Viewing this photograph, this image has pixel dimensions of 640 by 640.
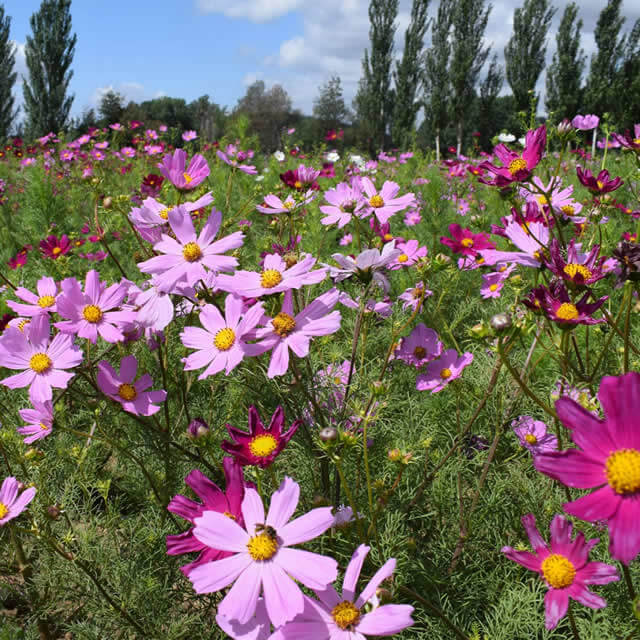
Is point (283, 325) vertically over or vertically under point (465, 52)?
under

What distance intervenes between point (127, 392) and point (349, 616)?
64 centimetres

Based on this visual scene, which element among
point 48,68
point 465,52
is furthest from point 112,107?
point 465,52

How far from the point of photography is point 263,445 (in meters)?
0.74

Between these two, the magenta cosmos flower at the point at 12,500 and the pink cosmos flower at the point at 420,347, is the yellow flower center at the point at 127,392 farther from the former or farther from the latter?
the pink cosmos flower at the point at 420,347

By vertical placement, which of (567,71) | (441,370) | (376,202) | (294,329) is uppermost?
(567,71)

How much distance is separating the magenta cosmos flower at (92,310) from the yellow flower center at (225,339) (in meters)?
0.22

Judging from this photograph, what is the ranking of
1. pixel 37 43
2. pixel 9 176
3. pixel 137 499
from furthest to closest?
pixel 37 43 < pixel 9 176 < pixel 137 499

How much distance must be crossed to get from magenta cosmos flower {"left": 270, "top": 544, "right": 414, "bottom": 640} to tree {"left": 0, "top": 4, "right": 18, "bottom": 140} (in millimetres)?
16263

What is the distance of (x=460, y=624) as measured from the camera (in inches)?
38.3

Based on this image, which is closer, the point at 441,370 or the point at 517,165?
the point at 517,165

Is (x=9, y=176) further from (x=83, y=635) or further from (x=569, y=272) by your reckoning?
(x=569, y=272)

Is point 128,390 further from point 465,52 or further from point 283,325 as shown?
point 465,52

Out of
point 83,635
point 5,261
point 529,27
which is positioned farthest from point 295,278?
point 529,27

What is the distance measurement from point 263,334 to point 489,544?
77 cm
